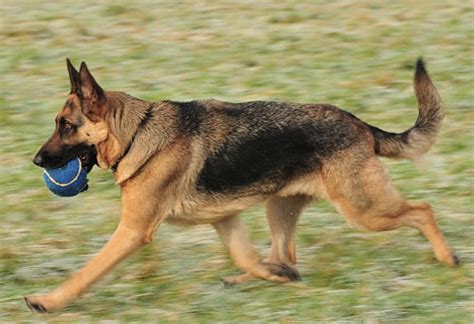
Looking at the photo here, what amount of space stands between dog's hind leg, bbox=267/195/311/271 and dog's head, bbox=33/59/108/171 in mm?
1449

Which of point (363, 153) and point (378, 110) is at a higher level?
point (363, 153)

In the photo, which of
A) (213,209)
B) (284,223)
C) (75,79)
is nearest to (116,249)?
(213,209)

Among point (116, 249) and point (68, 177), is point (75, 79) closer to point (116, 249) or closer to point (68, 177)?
point (68, 177)

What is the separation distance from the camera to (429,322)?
23.8ft

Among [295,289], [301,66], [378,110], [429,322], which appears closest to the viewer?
[429,322]

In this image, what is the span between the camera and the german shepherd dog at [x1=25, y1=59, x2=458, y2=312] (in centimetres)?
793

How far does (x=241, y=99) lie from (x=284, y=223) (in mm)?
4273

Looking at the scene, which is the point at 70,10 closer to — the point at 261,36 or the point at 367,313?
the point at 261,36

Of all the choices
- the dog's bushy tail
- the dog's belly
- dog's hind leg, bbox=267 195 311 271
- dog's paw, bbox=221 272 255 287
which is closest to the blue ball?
the dog's belly

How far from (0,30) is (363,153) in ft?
26.1

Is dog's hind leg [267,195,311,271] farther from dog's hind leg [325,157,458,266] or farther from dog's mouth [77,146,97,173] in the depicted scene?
dog's mouth [77,146,97,173]

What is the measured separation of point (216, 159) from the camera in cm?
809

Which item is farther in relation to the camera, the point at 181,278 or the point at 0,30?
the point at 0,30

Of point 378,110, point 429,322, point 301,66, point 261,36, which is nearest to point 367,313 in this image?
point 429,322
